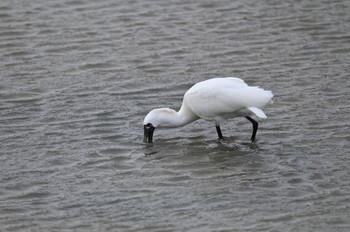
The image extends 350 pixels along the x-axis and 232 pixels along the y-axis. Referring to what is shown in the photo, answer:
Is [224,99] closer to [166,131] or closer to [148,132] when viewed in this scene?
[148,132]

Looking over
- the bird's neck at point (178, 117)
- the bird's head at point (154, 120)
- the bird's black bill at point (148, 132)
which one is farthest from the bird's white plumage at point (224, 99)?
the bird's black bill at point (148, 132)

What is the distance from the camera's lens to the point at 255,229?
25.3ft

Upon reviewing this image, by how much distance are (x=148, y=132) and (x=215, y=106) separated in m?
0.78

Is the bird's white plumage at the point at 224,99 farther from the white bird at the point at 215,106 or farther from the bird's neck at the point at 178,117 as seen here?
the bird's neck at the point at 178,117

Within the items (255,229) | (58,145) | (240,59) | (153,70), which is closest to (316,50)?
(240,59)

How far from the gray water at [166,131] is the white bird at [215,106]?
0.22 m

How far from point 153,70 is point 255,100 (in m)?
2.47

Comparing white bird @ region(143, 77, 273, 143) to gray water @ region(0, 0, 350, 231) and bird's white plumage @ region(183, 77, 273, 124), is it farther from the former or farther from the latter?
gray water @ region(0, 0, 350, 231)

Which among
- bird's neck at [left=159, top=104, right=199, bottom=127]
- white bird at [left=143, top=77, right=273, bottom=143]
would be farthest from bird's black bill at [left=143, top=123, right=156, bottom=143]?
bird's neck at [left=159, top=104, right=199, bottom=127]

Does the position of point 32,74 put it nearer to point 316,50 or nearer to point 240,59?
point 240,59

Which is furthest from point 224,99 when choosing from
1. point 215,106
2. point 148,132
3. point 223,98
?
point 148,132

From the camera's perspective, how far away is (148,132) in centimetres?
1013

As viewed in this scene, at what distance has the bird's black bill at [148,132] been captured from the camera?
1011 cm

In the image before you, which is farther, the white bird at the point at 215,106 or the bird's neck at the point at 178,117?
the bird's neck at the point at 178,117
